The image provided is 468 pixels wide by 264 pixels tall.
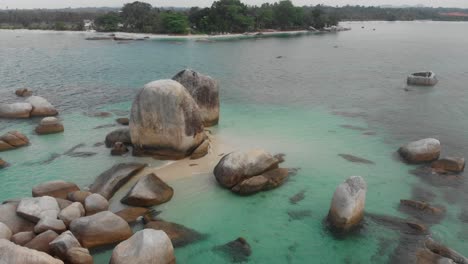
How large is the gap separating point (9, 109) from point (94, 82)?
49.4ft

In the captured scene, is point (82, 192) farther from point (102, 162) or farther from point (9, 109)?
point (9, 109)

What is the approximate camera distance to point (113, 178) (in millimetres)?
16562

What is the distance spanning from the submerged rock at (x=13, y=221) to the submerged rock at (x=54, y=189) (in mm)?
1490

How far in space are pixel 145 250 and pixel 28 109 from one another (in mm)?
20445

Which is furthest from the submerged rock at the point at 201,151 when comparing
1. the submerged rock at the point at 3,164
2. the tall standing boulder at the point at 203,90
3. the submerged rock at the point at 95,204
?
the submerged rock at the point at 3,164

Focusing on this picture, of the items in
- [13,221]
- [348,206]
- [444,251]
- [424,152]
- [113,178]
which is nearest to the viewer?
[444,251]

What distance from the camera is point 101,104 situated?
103ft

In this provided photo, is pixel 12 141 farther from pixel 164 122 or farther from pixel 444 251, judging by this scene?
pixel 444 251

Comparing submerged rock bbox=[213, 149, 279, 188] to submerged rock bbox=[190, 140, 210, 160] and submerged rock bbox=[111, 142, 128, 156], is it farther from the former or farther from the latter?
submerged rock bbox=[111, 142, 128, 156]

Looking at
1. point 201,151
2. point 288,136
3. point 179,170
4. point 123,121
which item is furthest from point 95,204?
point 288,136

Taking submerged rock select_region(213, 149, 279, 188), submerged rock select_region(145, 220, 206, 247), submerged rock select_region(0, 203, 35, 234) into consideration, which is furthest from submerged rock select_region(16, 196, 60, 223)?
submerged rock select_region(213, 149, 279, 188)

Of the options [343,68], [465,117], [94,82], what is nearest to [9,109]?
[94,82]

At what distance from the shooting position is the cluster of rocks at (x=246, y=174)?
16328mm

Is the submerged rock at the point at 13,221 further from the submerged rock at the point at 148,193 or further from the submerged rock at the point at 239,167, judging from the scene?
the submerged rock at the point at 239,167
